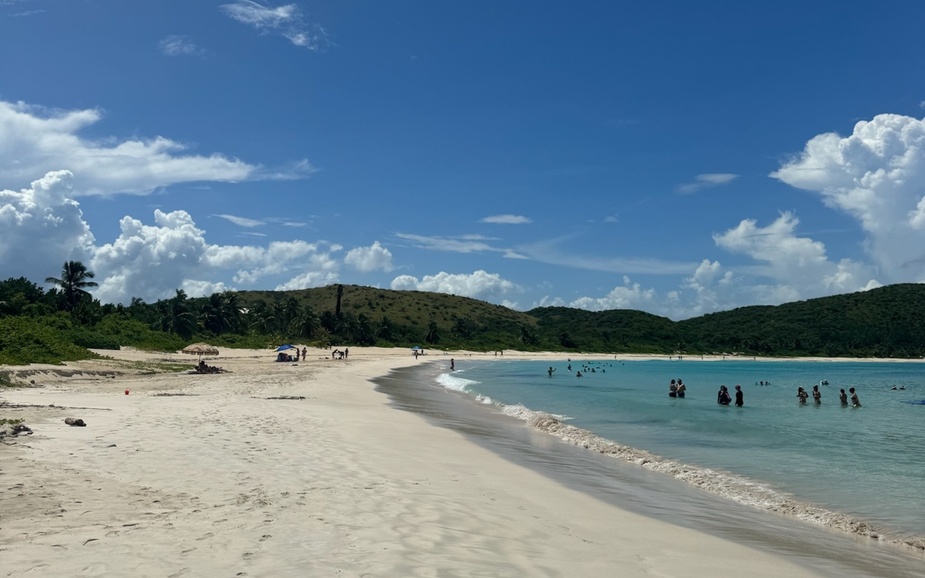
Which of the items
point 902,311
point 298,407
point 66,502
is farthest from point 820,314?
point 66,502

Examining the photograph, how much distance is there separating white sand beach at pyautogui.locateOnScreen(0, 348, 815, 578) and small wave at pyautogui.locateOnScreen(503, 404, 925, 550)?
3.06m

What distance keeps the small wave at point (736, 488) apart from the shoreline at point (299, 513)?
119 inches

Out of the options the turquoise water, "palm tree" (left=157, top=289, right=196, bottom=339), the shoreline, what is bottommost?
the turquoise water

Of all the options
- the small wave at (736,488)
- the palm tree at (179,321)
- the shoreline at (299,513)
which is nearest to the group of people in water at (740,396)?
the small wave at (736,488)

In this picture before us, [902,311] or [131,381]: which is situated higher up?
[902,311]

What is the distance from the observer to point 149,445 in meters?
11.9

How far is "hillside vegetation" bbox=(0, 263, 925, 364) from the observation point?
2704 inches

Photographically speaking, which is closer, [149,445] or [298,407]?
[149,445]

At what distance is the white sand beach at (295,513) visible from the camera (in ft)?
19.5

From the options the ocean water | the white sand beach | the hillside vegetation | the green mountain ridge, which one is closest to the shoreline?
the white sand beach

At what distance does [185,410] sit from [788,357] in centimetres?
15008

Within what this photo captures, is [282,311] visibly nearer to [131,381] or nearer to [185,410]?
[131,381]

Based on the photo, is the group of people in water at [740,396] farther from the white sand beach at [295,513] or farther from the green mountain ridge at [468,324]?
the green mountain ridge at [468,324]

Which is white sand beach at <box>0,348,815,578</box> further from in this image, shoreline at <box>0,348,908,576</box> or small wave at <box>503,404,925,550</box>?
small wave at <box>503,404,925,550</box>
